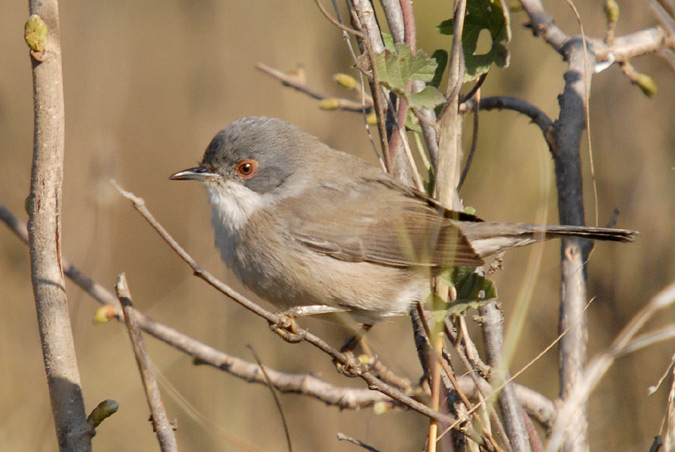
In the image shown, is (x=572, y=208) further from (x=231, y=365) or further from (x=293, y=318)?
(x=231, y=365)

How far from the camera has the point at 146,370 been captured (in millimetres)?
1898

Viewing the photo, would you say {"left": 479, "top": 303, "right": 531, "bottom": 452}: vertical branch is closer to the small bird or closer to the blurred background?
the small bird

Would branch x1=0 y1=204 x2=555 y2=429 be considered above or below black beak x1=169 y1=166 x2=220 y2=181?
below

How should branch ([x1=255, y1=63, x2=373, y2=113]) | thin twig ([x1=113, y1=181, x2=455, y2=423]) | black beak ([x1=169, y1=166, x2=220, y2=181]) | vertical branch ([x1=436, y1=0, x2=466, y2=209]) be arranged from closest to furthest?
thin twig ([x1=113, y1=181, x2=455, y2=423]) < vertical branch ([x1=436, y1=0, x2=466, y2=209]) < black beak ([x1=169, y1=166, x2=220, y2=181]) < branch ([x1=255, y1=63, x2=373, y2=113])

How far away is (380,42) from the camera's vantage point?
3.09 m

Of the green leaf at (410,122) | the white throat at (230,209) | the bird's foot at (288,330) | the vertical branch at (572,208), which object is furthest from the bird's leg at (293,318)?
the vertical branch at (572,208)

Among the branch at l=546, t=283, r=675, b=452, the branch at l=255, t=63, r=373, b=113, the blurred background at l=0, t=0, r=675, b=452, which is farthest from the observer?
the blurred background at l=0, t=0, r=675, b=452

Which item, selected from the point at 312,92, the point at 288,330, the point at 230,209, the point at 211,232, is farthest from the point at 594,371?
the point at 211,232

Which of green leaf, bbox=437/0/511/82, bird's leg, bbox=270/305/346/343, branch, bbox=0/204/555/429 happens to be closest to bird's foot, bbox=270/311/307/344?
bird's leg, bbox=270/305/346/343

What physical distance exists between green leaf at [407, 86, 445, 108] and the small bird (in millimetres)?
680

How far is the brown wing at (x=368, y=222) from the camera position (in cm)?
333

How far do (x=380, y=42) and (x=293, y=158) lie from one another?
82 cm

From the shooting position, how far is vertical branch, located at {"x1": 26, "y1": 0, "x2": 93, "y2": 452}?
211cm

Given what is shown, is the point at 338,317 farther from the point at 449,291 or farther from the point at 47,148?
the point at 47,148
